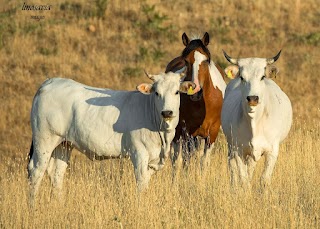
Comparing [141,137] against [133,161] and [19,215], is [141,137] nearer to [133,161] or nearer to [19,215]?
A: [133,161]

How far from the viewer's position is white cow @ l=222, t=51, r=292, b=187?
11.3 metres

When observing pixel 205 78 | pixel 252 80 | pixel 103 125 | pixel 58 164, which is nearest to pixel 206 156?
pixel 205 78

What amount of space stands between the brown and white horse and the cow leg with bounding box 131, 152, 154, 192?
1751 millimetres

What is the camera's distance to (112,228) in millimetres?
9656

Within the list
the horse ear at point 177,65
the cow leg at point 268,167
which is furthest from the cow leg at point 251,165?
the horse ear at point 177,65

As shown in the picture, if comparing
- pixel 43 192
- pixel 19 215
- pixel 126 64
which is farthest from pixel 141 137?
pixel 126 64

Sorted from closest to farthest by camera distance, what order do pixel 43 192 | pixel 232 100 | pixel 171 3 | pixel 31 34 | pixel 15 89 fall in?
pixel 43 192 → pixel 232 100 → pixel 15 89 → pixel 31 34 → pixel 171 3

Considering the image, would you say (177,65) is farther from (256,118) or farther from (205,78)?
(256,118)

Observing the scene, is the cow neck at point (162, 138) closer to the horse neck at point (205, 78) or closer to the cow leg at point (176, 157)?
the cow leg at point (176, 157)

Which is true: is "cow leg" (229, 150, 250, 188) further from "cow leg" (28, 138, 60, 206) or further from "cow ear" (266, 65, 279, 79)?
"cow leg" (28, 138, 60, 206)

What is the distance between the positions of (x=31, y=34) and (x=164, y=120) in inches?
652

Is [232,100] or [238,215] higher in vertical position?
[232,100]

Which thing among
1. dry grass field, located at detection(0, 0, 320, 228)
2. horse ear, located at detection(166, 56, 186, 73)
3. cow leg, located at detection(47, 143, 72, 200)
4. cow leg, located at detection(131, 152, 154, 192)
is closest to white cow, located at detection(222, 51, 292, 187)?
dry grass field, located at detection(0, 0, 320, 228)

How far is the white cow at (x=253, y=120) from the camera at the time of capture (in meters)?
11.3
